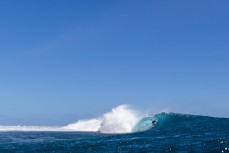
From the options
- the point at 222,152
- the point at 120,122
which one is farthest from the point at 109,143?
the point at 120,122

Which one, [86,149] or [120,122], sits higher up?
[120,122]

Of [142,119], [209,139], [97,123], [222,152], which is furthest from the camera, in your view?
[97,123]

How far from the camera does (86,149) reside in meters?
29.9

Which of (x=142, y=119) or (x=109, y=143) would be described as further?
(x=142, y=119)

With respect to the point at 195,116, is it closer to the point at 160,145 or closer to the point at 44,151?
the point at 160,145

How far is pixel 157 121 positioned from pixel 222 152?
34155 millimetres

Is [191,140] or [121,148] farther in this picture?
[191,140]

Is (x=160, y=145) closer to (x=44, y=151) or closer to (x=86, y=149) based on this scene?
(x=86, y=149)

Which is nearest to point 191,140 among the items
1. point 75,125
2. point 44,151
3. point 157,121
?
point 44,151

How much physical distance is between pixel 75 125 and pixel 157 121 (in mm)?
26952

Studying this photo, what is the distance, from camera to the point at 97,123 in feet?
246

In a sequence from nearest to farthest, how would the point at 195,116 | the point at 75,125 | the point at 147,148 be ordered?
the point at 147,148 < the point at 195,116 < the point at 75,125

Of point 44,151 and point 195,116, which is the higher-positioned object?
point 195,116

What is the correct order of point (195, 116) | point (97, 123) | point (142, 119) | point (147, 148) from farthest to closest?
point (97, 123)
point (142, 119)
point (195, 116)
point (147, 148)
